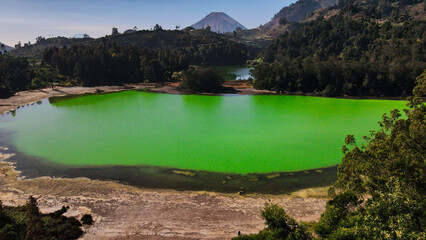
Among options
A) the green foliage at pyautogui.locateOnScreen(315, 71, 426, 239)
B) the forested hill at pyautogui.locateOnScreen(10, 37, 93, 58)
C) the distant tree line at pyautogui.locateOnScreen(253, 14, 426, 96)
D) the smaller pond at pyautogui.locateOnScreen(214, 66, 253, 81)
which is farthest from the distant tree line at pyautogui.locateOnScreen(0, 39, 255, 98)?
the forested hill at pyautogui.locateOnScreen(10, 37, 93, 58)

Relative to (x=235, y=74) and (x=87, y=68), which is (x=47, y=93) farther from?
(x=235, y=74)

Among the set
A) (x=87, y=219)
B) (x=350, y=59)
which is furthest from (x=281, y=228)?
(x=350, y=59)

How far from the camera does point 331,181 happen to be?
21.8 meters

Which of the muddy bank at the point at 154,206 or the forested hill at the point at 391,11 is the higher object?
the forested hill at the point at 391,11

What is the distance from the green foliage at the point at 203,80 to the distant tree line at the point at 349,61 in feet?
31.0

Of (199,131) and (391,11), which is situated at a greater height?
(391,11)

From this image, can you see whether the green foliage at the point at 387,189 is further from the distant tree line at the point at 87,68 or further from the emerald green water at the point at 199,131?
the distant tree line at the point at 87,68

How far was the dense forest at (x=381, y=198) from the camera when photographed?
9367mm

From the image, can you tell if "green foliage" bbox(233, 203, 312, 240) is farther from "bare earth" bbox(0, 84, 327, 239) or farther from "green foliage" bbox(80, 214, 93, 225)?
"green foliage" bbox(80, 214, 93, 225)

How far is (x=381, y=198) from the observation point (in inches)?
398

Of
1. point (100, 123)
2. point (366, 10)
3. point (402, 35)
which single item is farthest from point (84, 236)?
point (366, 10)

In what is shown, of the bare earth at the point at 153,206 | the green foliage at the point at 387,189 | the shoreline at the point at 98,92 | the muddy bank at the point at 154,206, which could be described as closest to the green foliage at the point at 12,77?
the shoreline at the point at 98,92

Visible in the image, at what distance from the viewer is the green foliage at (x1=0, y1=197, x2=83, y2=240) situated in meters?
13.1

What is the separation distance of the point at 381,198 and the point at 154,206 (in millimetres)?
13388
